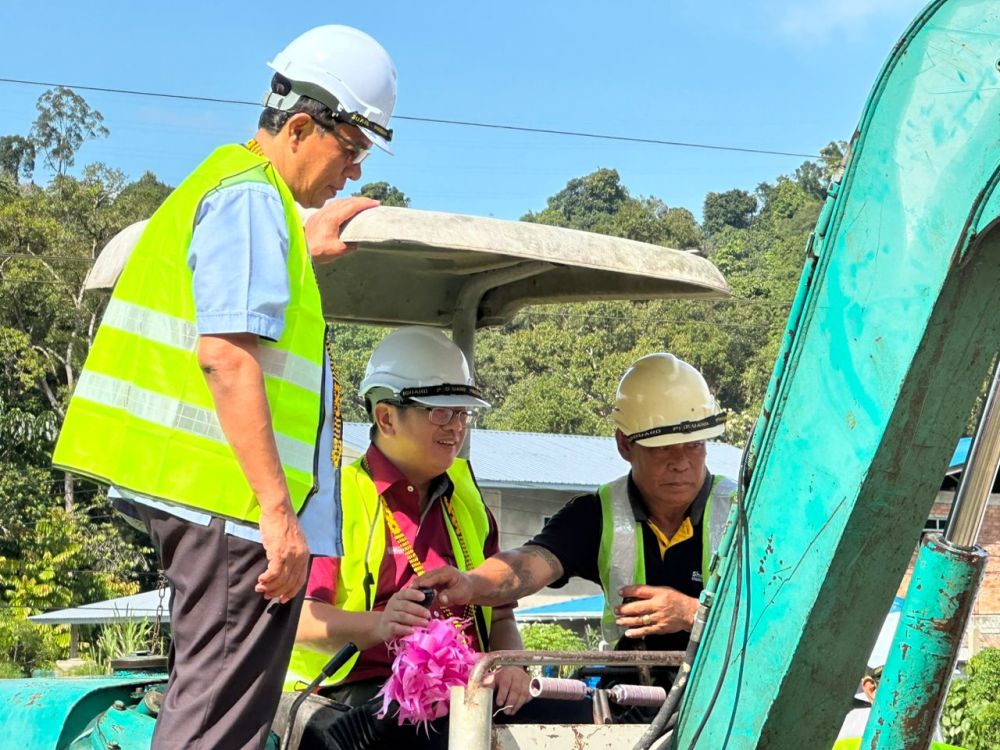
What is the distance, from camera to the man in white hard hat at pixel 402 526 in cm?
393

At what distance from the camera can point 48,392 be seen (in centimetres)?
3534

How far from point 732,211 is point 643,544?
→ 343ft

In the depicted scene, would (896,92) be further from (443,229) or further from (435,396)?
(435,396)

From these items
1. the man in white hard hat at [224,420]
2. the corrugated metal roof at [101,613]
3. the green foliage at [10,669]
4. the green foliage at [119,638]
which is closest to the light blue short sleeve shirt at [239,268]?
the man in white hard hat at [224,420]

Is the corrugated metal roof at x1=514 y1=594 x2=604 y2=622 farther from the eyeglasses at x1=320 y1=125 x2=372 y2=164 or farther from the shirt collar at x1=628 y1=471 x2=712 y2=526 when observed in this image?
the eyeglasses at x1=320 y1=125 x2=372 y2=164

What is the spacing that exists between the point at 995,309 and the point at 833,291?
0.28 m

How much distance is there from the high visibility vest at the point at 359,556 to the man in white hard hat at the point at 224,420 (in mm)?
815

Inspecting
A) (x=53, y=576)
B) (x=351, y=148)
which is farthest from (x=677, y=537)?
(x=53, y=576)

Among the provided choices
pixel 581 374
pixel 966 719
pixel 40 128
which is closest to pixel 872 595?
pixel 966 719

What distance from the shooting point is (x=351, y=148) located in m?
3.36

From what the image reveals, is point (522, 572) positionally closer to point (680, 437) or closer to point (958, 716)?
point (680, 437)

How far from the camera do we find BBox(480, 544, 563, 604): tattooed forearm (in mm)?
4211

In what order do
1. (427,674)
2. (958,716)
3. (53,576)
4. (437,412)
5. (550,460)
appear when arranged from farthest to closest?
(550,460) < (53,576) < (958,716) < (437,412) < (427,674)

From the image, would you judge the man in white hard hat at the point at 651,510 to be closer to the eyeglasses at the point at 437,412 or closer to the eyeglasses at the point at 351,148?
the eyeglasses at the point at 437,412
